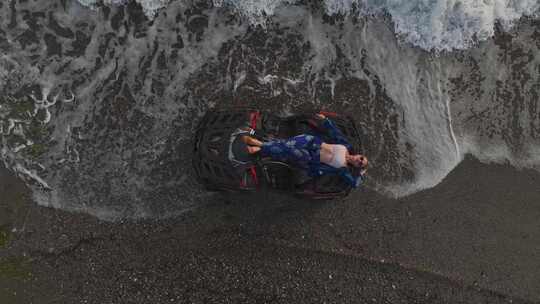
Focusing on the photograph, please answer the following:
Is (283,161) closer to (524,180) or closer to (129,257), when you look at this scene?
(129,257)

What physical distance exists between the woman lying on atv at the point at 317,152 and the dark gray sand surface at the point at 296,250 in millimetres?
777

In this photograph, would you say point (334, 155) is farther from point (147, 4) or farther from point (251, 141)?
point (147, 4)

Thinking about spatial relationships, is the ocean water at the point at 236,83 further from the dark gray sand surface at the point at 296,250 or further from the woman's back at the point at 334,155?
the woman's back at the point at 334,155

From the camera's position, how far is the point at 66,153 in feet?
17.0

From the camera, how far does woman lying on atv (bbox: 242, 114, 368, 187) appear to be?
169 inches

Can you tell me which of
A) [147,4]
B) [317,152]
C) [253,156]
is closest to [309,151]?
[317,152]

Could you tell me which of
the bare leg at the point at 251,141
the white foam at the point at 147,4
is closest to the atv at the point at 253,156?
the bare leg at the point at 251,141

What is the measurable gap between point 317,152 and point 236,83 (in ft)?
5.07

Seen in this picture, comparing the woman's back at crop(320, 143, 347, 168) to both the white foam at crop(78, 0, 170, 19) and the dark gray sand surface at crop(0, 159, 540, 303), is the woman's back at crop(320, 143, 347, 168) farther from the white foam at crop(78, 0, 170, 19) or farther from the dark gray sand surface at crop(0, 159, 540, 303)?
the white foam at crop(78, 0, 170, 19)

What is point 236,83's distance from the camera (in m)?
5.25

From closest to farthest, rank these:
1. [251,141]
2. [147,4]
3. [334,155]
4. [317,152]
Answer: [334,155] < [317,152] < [251,141] < [147,4]

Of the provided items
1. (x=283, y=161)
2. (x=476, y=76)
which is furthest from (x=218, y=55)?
(x=476, y=76)

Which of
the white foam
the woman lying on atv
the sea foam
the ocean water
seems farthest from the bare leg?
the white foam

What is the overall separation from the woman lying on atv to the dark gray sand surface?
2.55 ft
